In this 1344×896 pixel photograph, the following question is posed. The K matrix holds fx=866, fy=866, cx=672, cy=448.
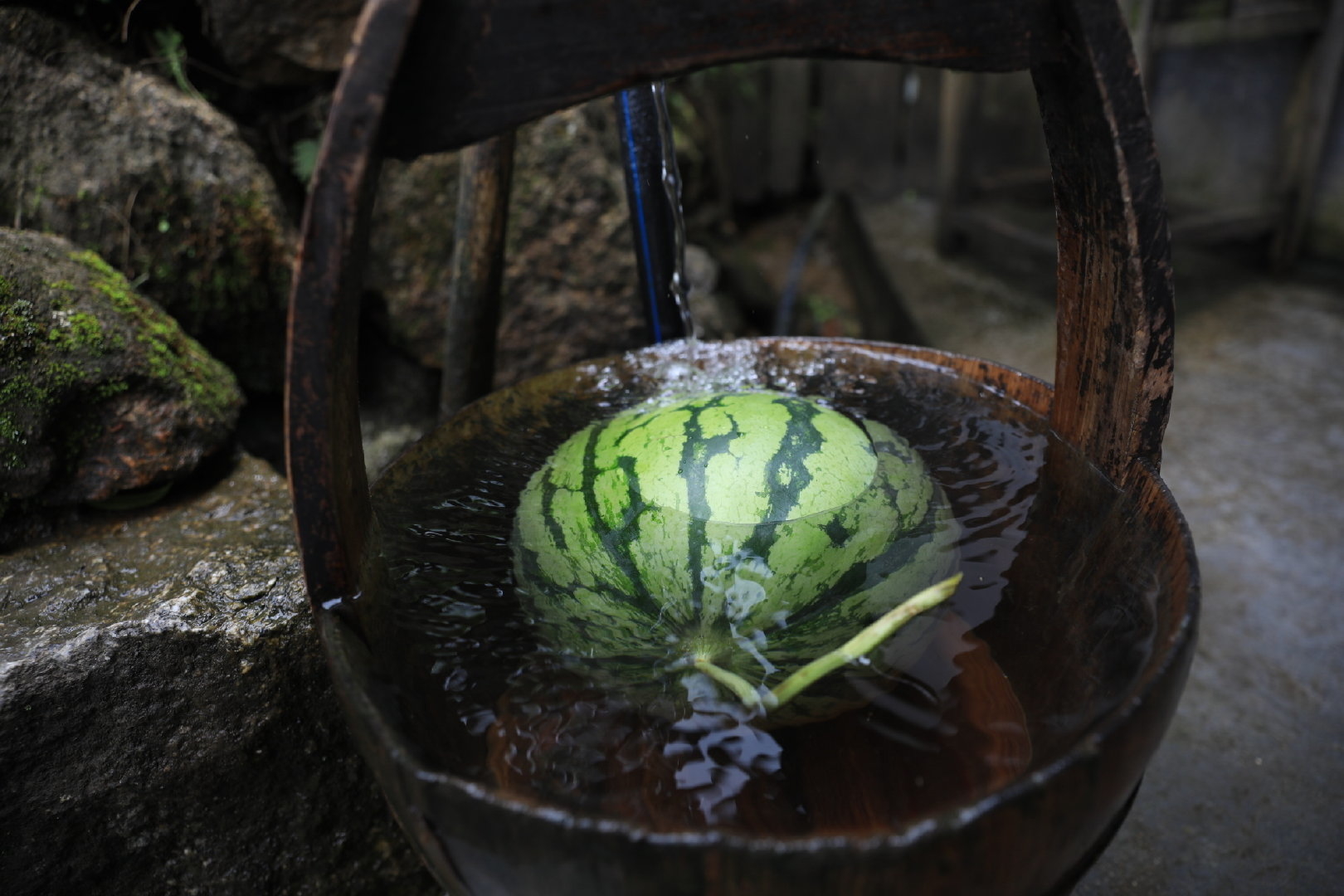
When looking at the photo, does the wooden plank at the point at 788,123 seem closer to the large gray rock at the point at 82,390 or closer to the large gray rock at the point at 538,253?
the large gray rock at the point at 538,253

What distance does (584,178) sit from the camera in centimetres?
345

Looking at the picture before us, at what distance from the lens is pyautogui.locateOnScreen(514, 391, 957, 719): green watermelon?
1405 millimetres

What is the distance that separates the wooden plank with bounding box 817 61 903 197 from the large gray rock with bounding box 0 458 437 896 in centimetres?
605

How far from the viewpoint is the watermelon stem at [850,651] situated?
4.00 feet

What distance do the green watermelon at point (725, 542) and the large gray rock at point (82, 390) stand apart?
0.96m

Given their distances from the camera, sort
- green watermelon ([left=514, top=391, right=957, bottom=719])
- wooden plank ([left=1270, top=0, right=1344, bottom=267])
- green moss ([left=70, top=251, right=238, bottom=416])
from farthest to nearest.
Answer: wooden plank ([left=1270, top=0, right=1344, bottom=267])
green moss ([left=70, top=251, right=238, bottom=416])
green watermelon ([left=514, top=391, right=957, bottom=719])

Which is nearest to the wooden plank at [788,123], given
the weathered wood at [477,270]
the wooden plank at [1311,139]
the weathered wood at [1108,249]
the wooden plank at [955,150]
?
the wooden plank at [955,150]

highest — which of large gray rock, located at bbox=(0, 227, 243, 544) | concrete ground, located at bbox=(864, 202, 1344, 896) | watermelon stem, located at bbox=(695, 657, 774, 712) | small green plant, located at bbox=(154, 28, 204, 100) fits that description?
small green plant, located at bbox=(154, 28, 204, 100)

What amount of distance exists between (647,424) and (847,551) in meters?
0.50

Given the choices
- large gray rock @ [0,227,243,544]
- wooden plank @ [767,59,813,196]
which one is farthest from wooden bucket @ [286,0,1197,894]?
wooden plank @ [767,59,813,196]

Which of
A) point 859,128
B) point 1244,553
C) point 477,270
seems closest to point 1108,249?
point 477,270

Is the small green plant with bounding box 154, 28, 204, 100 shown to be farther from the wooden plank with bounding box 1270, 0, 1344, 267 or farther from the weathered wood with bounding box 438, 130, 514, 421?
the wooden plank with bounding box 1270, 0, 1344, 267

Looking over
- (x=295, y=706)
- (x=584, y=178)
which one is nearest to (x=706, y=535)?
(x=295, y=706)

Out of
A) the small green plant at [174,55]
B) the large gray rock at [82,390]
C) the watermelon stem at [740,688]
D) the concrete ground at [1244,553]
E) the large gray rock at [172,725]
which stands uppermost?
the small green plant at [174,55]
